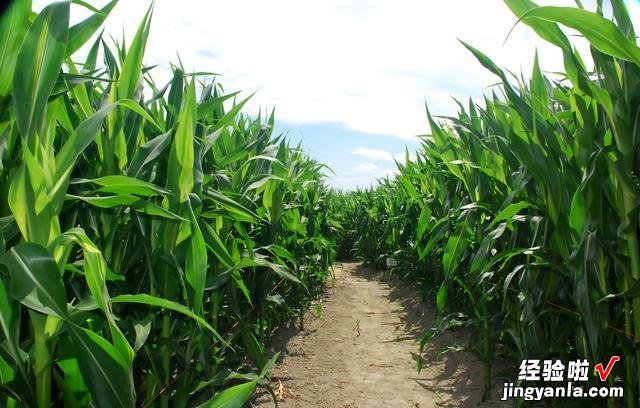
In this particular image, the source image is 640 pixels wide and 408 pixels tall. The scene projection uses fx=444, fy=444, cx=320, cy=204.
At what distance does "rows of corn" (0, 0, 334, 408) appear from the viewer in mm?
893

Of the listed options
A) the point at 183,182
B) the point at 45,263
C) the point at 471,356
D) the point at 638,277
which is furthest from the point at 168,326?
the point at 471,356

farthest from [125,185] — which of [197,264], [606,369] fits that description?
[606,369]

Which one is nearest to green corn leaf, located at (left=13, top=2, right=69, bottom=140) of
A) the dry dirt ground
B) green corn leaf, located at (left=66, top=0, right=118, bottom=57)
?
green corn leaf, located at (left=66, top=0, right=118, bottom=57)

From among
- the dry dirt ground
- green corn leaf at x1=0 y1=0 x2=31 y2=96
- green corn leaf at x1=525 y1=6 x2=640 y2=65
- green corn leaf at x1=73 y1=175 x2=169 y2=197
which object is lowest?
the dry dirt ground

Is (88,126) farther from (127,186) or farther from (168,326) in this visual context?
(168,326)

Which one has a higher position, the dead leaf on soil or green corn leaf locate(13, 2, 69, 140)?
green corn leaf locate(13, 2, 69, 140)

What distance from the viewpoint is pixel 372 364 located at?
11.5ft

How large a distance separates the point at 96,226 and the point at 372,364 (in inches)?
107

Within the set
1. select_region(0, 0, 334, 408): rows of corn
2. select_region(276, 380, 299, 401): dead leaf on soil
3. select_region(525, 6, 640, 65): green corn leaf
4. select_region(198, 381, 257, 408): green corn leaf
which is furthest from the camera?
select_region(276, 380, 299, 401): dead leaf on soil

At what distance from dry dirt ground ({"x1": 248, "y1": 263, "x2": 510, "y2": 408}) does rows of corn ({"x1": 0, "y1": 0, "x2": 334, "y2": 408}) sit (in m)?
1.07

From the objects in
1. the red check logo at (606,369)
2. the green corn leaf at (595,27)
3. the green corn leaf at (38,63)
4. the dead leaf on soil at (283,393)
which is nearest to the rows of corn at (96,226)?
the green corn leaf at (38,63)

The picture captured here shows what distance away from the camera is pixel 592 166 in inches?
58.7

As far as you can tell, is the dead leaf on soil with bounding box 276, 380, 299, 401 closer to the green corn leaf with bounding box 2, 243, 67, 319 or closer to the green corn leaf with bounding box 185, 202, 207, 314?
the green corn leaf with bounding box 185, 202, 207, 314

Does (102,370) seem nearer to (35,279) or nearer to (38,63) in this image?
(35,279)
